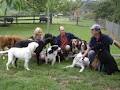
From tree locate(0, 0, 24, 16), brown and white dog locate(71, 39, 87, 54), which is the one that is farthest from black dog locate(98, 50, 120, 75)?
tree locate(0, 0, 24, 16)

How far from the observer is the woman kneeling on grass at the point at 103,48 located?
→ 848 centimetres

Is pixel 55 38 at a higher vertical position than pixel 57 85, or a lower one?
higher

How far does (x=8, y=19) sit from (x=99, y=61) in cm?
2713

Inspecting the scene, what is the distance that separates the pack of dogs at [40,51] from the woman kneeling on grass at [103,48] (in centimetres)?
27

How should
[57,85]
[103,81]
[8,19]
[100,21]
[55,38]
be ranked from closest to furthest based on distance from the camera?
1. [57,85]
2. [103,81]
3. [55,38]
4. [8,19]
5. [100,21]

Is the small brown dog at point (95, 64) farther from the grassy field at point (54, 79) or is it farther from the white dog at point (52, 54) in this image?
the white dog at point (52, 54)

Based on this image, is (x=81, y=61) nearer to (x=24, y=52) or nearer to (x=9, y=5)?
(x=24, y=52)

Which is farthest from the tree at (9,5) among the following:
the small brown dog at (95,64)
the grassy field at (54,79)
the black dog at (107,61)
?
the small brown dog at (95,64)

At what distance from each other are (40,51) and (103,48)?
1970 mm

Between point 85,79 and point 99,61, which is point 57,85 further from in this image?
point 99,61

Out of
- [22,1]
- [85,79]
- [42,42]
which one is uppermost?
[22,1]

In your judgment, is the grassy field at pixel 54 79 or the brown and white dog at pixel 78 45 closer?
the grassy field at pixel 54 79

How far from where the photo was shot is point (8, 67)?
9.17 meters

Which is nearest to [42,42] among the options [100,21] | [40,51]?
[40,51]
